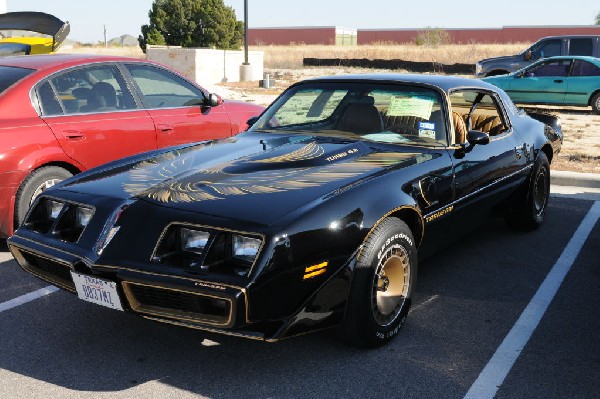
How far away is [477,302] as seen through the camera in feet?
14.9

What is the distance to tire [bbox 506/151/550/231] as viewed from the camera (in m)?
6.05

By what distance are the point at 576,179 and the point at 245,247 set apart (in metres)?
6.42

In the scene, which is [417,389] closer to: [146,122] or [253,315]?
[253,315]

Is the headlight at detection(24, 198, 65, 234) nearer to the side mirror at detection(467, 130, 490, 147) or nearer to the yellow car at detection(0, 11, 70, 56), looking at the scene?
the side mirror at detection(467, 130, 490, 147)

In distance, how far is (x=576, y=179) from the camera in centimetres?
847

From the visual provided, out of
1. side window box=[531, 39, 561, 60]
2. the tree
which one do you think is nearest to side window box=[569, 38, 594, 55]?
side window box=[531, 39, 561, 60]

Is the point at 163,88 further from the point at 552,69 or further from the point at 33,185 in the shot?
the point at 552,69

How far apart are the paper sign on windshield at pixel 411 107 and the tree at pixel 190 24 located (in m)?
50.3

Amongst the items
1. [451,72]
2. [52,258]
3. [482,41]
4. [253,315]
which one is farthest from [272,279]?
[482,41]

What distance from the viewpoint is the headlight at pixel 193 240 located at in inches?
130

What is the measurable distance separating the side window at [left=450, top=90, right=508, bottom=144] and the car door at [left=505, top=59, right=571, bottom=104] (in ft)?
37.9

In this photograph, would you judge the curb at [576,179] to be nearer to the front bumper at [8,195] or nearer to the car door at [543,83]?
the front bumper at [8,195]

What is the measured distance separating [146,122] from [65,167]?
0.88 meters

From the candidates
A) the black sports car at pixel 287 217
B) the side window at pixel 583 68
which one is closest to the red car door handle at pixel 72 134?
the black sports car at pixel 287 217
